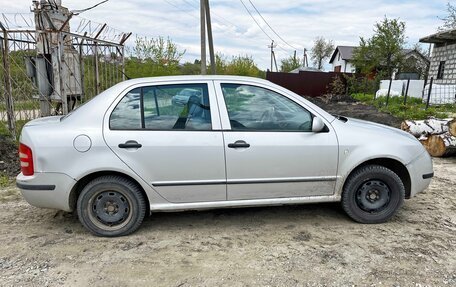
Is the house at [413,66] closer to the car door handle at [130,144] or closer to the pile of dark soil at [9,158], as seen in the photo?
the pile of dark soil at [9,158]

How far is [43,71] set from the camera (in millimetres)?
7684

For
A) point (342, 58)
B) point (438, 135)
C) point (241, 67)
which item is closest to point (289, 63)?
point (342, 58)

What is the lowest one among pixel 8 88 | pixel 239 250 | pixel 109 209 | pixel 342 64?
pixel 239 250

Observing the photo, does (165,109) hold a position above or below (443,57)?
below

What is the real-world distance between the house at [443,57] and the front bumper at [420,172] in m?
17.8

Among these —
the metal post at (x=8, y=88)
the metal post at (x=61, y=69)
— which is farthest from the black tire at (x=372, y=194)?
the metal post at (x=8, y=88)

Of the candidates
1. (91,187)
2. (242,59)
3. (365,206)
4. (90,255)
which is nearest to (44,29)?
(91,187)

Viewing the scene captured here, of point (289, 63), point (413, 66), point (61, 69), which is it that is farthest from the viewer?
point (289, 63)

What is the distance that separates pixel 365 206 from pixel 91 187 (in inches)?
114

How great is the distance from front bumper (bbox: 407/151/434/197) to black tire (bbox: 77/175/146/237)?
2907 mm

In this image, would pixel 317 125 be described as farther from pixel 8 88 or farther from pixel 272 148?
pixel 8 88

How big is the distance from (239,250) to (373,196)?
1644 millimetres

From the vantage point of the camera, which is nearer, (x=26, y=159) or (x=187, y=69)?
(x=26, y=159)

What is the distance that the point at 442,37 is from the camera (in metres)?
19.1
